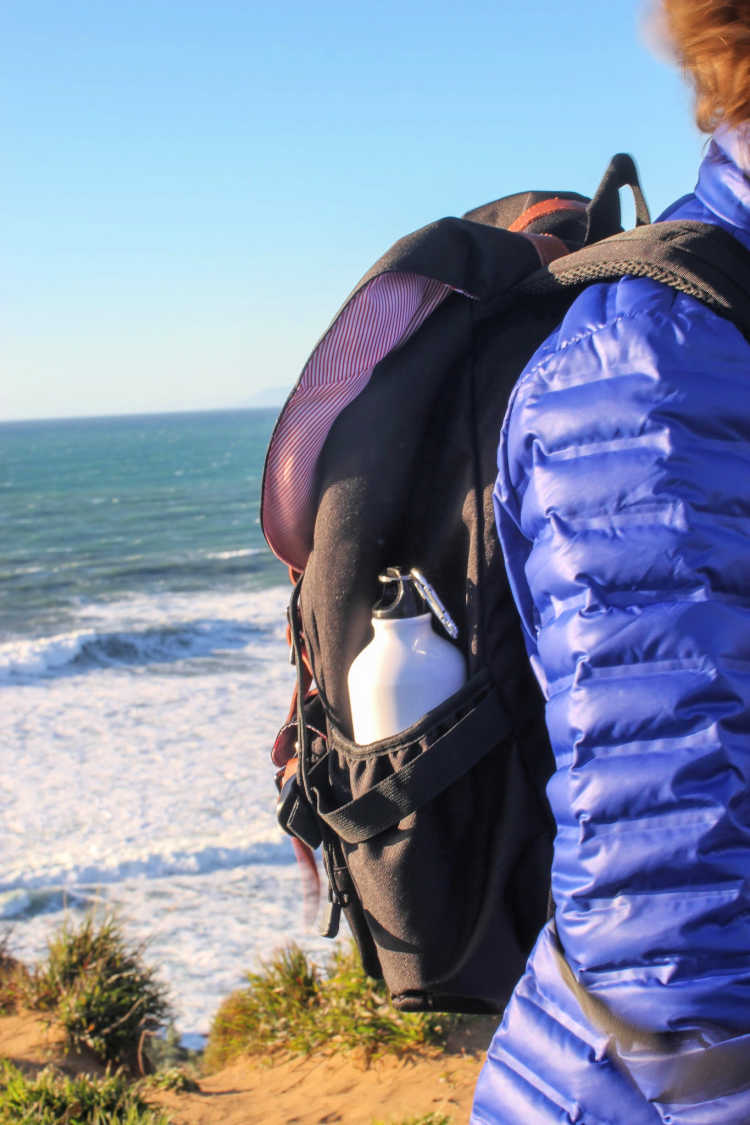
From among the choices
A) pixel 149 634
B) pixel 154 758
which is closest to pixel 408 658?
pixel 154 758

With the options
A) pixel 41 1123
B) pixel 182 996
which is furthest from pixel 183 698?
pixel 41 1123

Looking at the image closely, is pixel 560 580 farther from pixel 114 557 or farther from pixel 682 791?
pixel 114 557

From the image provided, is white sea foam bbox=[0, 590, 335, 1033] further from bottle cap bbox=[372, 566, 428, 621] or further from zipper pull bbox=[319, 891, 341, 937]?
bottle cap bbox=[372, 566, 428, 621]

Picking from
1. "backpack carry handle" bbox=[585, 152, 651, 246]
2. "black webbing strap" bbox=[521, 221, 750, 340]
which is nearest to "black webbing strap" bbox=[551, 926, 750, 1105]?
"black webbing strap" bbox=[521, 221, 750, 340]

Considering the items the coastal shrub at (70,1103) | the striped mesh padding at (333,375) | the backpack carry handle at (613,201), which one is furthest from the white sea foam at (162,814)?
the backpack carry handle at (613,201)

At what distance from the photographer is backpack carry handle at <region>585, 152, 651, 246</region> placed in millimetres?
1729

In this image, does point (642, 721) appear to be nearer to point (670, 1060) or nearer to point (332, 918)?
point (670, 1060)

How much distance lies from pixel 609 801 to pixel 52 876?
8.91m

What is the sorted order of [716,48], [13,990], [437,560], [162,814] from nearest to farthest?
[716,48] < [437,560] < [13,990] < [162,814]

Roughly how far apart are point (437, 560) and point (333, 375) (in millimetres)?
350

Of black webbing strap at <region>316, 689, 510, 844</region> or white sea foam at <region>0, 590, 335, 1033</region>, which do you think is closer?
black webbing strap at <region>316, 689, 510, 844</region>

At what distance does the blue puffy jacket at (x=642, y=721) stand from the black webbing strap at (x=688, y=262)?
21 mm

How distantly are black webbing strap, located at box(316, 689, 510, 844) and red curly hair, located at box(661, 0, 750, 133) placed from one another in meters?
0.85

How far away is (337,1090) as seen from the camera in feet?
13.5
